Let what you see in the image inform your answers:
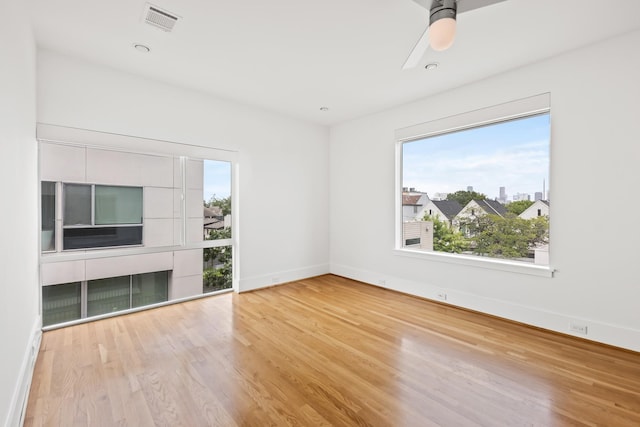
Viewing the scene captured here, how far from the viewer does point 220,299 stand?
3906 millimetres

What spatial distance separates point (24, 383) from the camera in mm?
1850

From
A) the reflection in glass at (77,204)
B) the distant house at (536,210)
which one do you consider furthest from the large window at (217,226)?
the distant house at (536,210)

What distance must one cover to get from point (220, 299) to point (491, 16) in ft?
13.5

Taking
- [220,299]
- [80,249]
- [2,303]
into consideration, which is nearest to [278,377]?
[2,303]

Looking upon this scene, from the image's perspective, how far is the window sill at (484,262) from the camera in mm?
2994

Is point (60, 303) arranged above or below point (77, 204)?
below

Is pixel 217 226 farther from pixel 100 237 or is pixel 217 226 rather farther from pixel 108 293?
pixel 108 293

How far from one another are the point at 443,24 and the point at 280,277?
3905 mm

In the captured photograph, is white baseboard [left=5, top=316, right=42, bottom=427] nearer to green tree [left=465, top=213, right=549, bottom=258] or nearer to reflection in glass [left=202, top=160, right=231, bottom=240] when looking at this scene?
reflection in glass [left=202, top=160, right=231, bottom=240]

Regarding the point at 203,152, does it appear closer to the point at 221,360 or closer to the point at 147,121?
the point at 147,121

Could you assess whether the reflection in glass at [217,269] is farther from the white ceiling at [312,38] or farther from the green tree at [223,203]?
the white ceiling at [312,38]

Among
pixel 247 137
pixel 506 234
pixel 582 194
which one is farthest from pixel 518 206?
pixel 247 137

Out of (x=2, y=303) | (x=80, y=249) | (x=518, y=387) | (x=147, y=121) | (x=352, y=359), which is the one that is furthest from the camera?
(x=147, y=121)

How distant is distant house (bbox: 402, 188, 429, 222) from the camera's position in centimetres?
418
